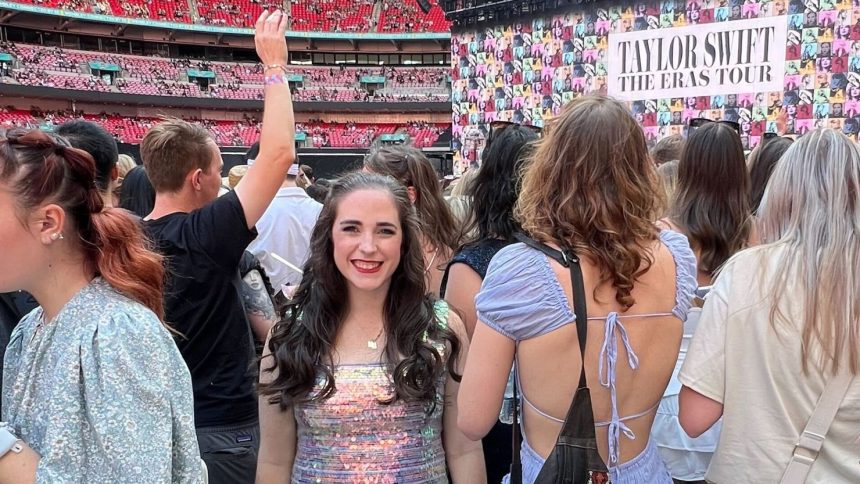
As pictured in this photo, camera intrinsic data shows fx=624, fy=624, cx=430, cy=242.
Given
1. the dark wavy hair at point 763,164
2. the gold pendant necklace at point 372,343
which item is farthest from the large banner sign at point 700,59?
the gold pendant necklace at point 372,343

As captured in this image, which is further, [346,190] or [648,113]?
[648,113]

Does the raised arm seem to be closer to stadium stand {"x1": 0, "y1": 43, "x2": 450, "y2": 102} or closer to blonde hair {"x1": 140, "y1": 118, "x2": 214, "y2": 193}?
blonde hair {"x1": 140, "y1": 118, "x2": 214, "y2": 193}

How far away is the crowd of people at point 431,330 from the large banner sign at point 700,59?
14.0 metres

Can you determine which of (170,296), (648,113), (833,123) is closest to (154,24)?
(648,113)

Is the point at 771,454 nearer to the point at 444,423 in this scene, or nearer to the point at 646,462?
the point at 646,462

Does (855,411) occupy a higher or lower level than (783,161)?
lower

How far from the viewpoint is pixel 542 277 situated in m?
1.37

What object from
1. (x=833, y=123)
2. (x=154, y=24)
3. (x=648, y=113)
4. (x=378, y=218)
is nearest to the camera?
(x=378, y=218)

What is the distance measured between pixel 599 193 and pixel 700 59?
16.3 metres

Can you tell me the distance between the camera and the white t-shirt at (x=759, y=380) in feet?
4.48

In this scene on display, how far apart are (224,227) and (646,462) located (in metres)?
1.27

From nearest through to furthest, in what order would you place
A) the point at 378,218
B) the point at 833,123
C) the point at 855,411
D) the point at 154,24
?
the point at 855,411 → the point at 378,218 → the point at 833,123 → the point at 154,24

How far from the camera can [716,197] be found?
228 centimetres

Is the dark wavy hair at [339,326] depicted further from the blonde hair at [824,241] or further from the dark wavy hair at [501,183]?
the blonde hair at [824,241]
